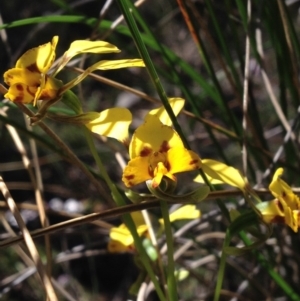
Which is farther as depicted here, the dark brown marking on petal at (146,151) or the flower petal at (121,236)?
the flower petal at (121,236)

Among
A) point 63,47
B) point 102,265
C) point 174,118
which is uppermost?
point 174,118

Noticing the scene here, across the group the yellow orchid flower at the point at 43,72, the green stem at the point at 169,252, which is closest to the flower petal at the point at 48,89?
the yellow orchid flower at the point at 43,72

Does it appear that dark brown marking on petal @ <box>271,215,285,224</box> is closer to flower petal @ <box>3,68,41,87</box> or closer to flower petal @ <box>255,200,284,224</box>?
flower petal @ <box>255,200,284,224</box>

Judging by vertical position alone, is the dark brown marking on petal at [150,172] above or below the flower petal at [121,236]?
above

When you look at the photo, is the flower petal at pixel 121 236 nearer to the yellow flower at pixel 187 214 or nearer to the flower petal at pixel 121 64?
the yellow flower at pixel 187 214

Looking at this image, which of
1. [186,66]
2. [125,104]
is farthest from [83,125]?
[125,104]

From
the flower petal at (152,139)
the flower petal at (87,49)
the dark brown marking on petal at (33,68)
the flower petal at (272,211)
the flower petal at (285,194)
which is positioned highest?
the dark brown marking on petal at (33,68)

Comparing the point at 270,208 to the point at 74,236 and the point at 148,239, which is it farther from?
the point at 74,236
